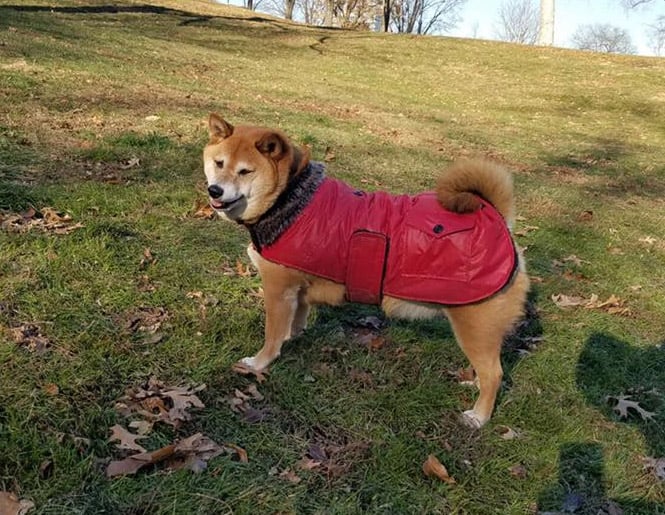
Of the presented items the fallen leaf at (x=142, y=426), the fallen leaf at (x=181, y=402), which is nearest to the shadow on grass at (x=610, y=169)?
the fallen leaf at (x=181, y=402)

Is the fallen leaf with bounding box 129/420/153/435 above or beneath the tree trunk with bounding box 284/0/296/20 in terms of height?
beneath

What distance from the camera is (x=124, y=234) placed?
4938mm

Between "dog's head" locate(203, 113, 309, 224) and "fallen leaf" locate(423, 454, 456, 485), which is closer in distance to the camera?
"fallen leaf" locate(423, 454, 456, 485)

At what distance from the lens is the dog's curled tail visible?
11.4ft

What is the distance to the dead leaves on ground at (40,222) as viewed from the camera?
4573mm

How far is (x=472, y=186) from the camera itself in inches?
139

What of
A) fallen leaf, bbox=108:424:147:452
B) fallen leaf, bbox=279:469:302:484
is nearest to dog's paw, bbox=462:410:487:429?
fallen leaf, bbox=279:469:302:484

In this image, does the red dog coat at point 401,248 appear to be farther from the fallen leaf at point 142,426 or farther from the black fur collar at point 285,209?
the fallen leaf at point 142,426

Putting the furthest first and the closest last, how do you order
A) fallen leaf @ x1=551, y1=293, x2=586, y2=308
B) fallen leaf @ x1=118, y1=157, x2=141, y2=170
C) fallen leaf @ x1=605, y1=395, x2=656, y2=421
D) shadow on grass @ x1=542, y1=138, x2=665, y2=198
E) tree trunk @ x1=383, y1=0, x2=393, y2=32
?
tree trunk @ x1=383, y1=0, x2=393, y2=32, shadow on grass @ x1=542, y1=138, x2=665, y2=198, fallen leaf @ x1=118, y1=157, x2=141, y2=170, fallen leaf @ x1=551, y1=293, x2=586, y2=308, fallen leaf @ x1=605, y1=395, x2=656, y2=421

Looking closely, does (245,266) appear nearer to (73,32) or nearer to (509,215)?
(509,215)

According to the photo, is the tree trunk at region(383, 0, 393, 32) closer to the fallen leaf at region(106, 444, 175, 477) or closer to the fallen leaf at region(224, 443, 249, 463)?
the fallen leaf at region(224, 443, 249, 463)

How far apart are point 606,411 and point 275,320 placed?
7.26ft

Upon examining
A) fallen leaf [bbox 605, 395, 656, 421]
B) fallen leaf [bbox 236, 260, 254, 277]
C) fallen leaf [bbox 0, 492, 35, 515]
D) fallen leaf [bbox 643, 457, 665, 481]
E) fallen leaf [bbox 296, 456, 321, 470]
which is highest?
fallen leaf [bbox 236, 260, 254, 277]

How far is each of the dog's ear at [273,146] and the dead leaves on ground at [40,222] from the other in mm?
2010
